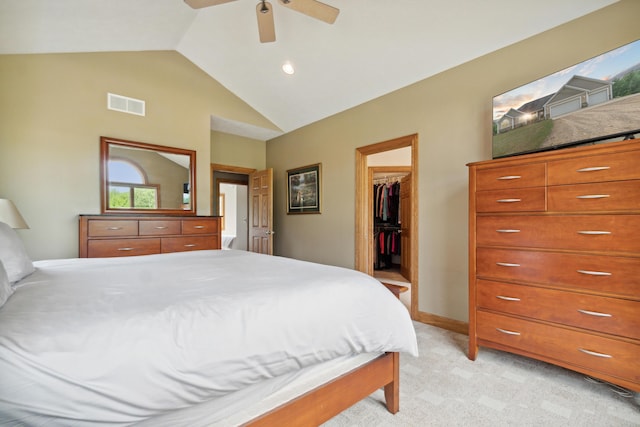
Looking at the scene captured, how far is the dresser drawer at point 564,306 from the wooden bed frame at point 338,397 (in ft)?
3.27

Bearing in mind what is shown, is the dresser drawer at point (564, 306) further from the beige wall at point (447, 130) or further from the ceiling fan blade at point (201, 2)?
the ceiling fan blade at point (201, 2)

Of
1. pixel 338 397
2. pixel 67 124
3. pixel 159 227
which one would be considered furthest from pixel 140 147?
pixel 338 397

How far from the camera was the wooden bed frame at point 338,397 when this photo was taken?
1.09 m

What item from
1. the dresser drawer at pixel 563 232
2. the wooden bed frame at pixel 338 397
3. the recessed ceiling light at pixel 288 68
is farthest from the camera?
the recessed ceiling light at pixel 288 68

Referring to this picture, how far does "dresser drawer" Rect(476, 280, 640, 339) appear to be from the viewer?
1580 mm

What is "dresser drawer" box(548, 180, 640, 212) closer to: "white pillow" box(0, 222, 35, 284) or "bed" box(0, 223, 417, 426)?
"bed" box(0, 223, 417, 426)

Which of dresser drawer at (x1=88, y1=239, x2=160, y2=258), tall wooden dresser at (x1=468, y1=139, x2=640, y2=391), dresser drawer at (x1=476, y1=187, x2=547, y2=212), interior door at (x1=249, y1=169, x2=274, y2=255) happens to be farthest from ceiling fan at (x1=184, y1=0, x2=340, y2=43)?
interior door at (x1=249, y1=169, x2=274, y2=255)

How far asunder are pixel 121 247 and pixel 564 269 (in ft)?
12.5

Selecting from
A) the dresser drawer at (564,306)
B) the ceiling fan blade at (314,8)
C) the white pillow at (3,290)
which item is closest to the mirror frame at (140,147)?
the ceiling fan blade at (314,8)

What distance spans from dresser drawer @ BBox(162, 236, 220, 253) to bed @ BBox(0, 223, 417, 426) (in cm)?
184

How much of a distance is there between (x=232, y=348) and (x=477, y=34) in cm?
303

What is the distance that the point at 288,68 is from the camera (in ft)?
11.8

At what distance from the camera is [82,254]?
9.67 ft

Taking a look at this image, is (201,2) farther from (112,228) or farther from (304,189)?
(304,189)
